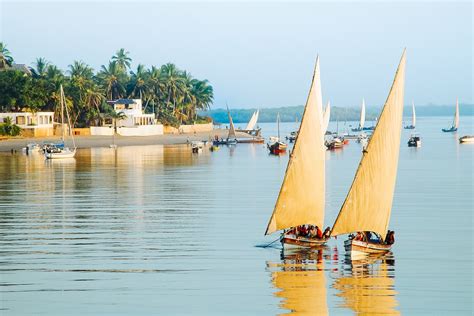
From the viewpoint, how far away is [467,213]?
192 feet

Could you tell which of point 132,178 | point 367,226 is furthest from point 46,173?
point 367,226

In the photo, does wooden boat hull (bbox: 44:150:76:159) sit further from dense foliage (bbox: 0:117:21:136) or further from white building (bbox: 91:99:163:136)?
white building (bbox: 91:99:163:136)

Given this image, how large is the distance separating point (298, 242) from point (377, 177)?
4351mm

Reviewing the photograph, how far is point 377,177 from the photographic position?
131ft

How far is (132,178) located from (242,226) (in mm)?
36370

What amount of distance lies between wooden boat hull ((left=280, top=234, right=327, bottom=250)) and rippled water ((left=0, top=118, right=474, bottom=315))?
0.49 meters

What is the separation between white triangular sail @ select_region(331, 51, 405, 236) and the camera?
39156 millimetres

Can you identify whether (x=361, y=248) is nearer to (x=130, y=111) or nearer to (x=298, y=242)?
(x=298, y=242)

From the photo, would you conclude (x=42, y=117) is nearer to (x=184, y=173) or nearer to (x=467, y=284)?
(x=184, y=173)

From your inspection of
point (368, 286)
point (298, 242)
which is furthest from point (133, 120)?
point (368, 286)

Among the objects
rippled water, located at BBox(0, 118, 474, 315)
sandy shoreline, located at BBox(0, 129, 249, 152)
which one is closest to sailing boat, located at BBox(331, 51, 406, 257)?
rippled water, located at BBox(0, 118, 474, 315)

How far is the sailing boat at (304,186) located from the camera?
41500 mm

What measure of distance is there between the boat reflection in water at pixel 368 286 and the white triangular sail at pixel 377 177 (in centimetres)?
145

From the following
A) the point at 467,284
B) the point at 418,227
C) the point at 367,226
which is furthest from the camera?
the point at 418,227
